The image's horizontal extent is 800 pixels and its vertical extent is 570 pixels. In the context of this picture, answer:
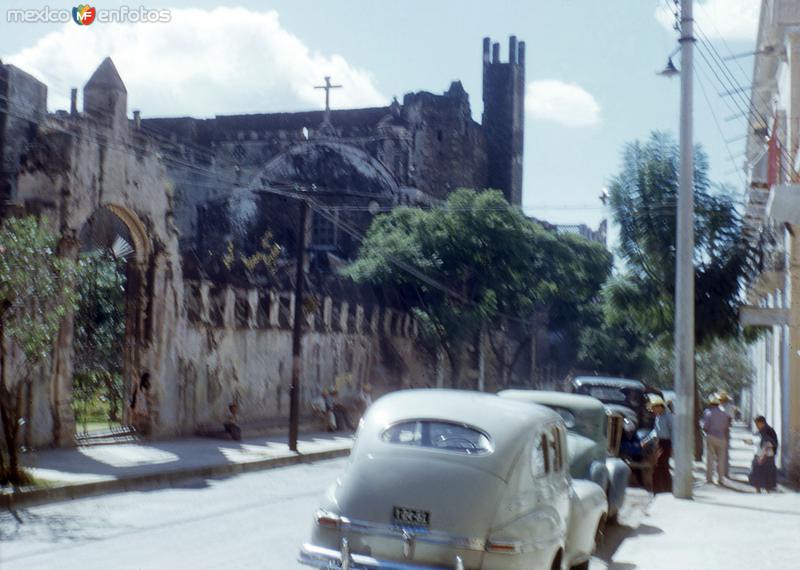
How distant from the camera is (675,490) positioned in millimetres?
16000

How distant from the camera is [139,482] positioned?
16125 mm

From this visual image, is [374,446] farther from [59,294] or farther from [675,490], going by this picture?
[675,490]

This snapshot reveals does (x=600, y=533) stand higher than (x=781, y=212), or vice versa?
(x=781, y=212)

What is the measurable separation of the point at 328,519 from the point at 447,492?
35.8 inches

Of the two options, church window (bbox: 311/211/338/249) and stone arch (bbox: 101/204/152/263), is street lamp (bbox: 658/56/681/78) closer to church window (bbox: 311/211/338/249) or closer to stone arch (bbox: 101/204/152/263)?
stone arch (bbox: 101/204/152/263)

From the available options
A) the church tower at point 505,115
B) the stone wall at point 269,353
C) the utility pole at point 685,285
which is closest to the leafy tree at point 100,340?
the stone wall at point 269,353

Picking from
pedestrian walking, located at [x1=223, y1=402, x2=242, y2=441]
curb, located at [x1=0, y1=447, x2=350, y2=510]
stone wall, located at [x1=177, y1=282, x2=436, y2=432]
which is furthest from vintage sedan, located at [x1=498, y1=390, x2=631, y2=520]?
stone wall, located at [x1=177, y1=282, x2=436, y2=432]

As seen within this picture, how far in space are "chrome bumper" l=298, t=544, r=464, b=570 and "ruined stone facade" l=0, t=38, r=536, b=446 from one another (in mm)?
12196

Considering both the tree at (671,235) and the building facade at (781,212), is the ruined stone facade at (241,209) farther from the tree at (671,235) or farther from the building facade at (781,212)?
the building facade at (781,212)

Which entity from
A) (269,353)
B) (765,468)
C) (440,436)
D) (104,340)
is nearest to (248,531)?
(440,436)

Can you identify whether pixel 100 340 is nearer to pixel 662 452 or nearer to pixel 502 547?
pixel 662 452

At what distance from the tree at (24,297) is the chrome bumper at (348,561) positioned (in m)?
7.57

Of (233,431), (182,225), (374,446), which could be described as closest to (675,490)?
(374,446)

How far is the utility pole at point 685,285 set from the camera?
51.8 feet
